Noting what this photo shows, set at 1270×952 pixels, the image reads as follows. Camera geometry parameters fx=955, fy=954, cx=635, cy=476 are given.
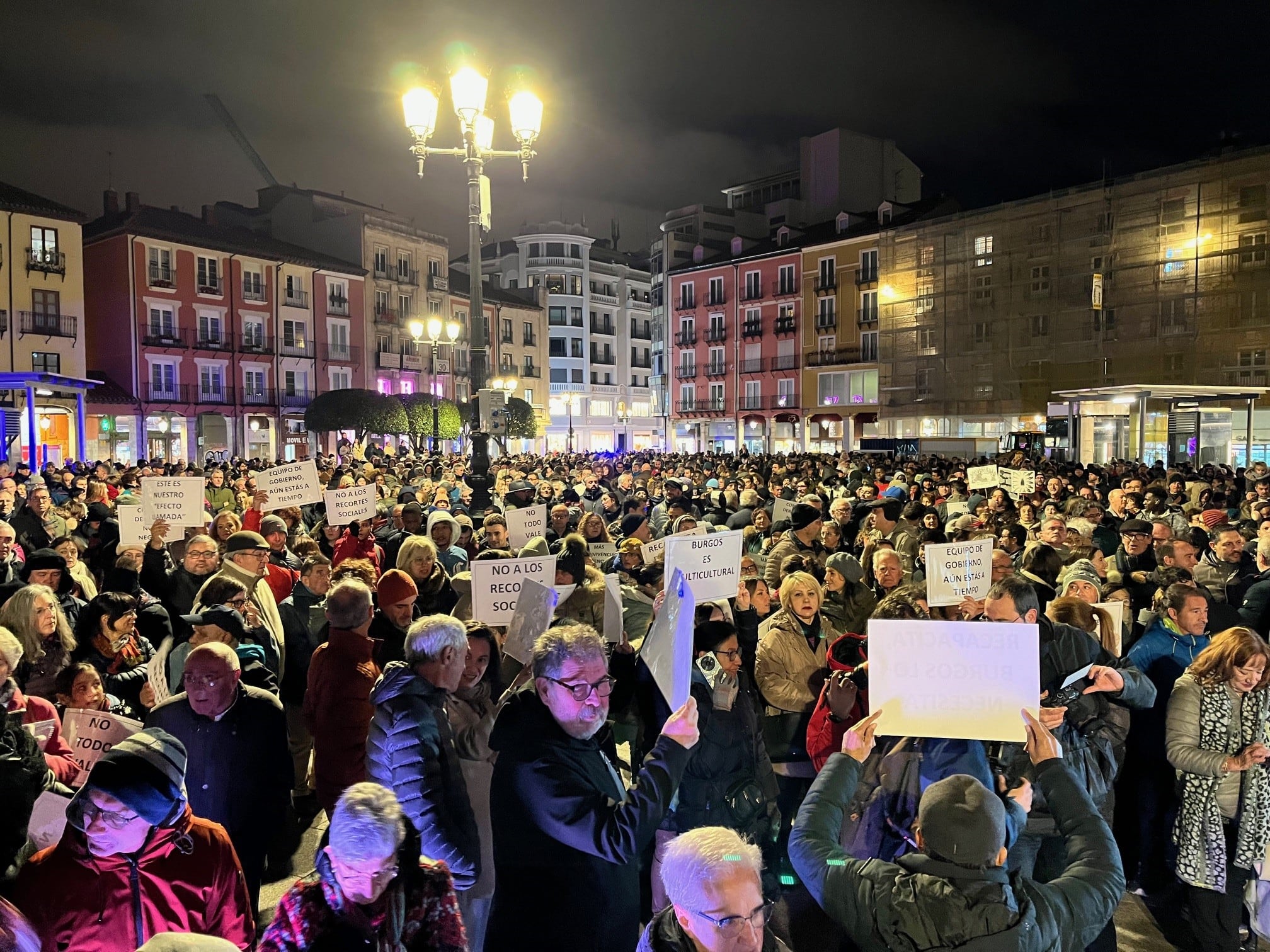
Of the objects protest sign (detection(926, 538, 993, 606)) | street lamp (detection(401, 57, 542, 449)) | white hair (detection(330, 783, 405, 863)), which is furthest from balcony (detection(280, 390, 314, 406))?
white hair (detection(330, 783, 405, 863))

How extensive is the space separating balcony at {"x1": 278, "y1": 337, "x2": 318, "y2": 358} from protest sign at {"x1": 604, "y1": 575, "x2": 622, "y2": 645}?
1904 inches

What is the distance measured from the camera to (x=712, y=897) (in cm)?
212

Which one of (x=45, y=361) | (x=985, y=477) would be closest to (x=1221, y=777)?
(x=985, y=477)

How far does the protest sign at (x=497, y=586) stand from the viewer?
5309 mm

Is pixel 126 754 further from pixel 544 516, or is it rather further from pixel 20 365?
pixel 20 365

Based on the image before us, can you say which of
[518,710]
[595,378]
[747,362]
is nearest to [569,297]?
[595,378]

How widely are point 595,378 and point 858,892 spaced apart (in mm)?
76222

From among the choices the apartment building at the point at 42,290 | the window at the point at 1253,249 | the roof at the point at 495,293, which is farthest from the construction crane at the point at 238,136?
the window at the point at 1253,249

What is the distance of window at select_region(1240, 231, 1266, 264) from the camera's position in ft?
111

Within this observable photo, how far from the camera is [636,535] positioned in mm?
9039

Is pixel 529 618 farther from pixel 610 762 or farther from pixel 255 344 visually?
pixel 255 344

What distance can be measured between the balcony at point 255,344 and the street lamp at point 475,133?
4027cm

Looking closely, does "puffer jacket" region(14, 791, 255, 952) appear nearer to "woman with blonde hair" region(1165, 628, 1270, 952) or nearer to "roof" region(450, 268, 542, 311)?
"woman with blonde hair" region(1165, 628, 1270, 952)

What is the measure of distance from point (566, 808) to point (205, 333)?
48921 millimetres
